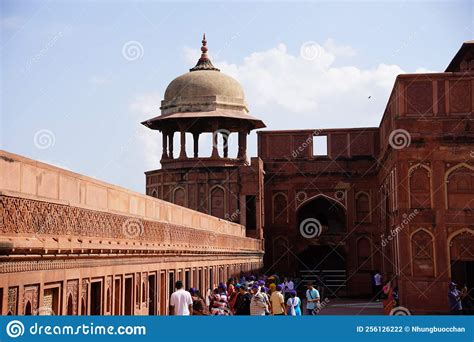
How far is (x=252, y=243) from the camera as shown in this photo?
3059 centimetres

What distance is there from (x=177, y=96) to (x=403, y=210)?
15.2 metres

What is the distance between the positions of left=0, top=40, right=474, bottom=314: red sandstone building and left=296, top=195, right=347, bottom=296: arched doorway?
0.10 metres

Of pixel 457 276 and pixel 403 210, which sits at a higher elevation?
pixel 403 210

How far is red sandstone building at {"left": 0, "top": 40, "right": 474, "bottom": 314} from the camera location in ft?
31.8

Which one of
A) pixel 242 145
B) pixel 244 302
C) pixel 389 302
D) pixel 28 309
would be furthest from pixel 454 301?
pixel 242 145

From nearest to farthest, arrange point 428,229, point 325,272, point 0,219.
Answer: point 0,219 < point 428,229 < point 325,272

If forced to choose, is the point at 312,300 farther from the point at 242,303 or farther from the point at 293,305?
the point at 242,303

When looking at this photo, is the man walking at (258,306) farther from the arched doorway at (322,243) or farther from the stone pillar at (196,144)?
the stone pillar at (196,144)

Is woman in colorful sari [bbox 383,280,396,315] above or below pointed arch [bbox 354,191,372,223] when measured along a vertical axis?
below

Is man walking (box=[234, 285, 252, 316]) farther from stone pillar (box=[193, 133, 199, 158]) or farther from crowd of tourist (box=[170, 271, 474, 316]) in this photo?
stone pillar (box=[193, 133, 199, 158])

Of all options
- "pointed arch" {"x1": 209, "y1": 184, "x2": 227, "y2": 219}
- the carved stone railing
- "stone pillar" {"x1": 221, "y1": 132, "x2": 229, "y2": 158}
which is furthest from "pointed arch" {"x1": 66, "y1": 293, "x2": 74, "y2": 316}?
"stone pillar" {"x1": 221, "y1": 132, "x2": 229, "y2": 158}

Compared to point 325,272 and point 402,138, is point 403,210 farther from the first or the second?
point 325,272

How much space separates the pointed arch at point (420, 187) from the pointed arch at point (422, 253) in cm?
81
